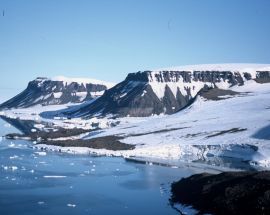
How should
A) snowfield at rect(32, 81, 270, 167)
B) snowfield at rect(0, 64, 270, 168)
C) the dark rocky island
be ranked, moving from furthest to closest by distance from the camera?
snowfield at rect(32, 81, 270, 167) < snowfield at rect(0, 64, 270, 168) < the dark rocky island

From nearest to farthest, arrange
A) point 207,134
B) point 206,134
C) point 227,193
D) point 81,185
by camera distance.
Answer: point 227,193 < point 81,185 < point 207,134 < point 206,134

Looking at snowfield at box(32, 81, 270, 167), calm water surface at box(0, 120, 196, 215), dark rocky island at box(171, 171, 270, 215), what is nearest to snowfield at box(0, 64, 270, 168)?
snowfield at box(32, 81, 270, 167)

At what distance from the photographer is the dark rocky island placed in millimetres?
39938

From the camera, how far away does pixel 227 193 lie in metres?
44.0

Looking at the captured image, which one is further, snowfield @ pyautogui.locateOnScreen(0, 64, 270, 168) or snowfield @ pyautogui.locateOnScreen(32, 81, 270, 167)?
snowfield @ pyautogui.locateOnScreen(32, 81, 270, 167)

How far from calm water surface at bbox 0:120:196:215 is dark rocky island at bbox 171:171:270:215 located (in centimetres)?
216

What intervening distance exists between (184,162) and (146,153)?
11.0m

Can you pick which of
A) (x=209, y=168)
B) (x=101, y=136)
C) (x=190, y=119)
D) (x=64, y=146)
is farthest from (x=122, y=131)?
(x=209, y=168)

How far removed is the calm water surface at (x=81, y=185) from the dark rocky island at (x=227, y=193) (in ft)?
7.10

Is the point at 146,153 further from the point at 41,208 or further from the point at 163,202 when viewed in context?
the point at 41,208

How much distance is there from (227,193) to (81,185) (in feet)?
55.2

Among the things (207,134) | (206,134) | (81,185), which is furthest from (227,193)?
(206,134)

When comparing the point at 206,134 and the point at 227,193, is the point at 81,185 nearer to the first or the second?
the point at 227,193

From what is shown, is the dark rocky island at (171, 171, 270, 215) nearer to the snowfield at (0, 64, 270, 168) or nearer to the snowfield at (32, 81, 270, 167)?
the snowfield at (0, 64, 270, 168)
